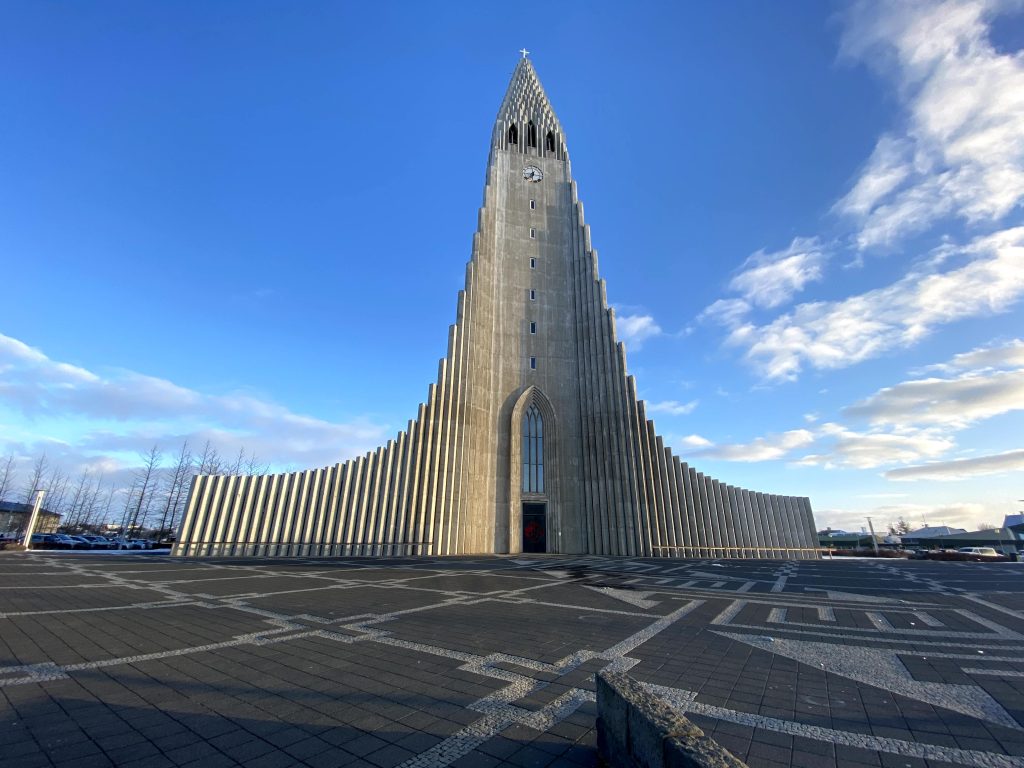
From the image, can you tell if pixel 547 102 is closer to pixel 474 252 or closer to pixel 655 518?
pixel 474 252

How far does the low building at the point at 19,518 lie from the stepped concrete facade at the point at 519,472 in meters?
54.7

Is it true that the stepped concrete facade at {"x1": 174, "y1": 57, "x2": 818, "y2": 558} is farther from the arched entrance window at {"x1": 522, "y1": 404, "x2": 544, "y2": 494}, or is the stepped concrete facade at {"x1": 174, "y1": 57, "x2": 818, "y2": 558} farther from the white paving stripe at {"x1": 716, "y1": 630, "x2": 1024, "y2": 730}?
the white paving stripe at {"x1": 716, "y1": 630, "x2": 1024, "y2": 730}

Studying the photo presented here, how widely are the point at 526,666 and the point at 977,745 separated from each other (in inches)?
158

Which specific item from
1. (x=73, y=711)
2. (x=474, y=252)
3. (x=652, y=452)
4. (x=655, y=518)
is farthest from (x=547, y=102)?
(x=73, y=711)

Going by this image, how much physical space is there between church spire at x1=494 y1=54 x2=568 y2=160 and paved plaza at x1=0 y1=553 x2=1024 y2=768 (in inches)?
1582

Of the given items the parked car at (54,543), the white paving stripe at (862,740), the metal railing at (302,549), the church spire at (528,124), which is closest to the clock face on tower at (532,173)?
the church spire at (528,124)

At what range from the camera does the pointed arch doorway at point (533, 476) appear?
29469 millimetres

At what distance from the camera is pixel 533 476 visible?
1214 inches

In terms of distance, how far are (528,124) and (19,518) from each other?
82.5 meters

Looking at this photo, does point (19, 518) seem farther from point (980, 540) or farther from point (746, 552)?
point (980, 540)

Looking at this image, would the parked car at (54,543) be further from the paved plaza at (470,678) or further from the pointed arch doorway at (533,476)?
the pointed arch doorway at (533,476)

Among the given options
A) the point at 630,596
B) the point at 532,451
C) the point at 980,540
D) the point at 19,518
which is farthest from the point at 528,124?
the point at 980,540

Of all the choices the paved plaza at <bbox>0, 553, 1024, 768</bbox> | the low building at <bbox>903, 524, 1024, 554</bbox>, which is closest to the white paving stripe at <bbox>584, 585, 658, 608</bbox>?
the paved plaza at <bbox>0, 553, 1024, 768</bbox>

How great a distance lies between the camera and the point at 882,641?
6.79 metres
